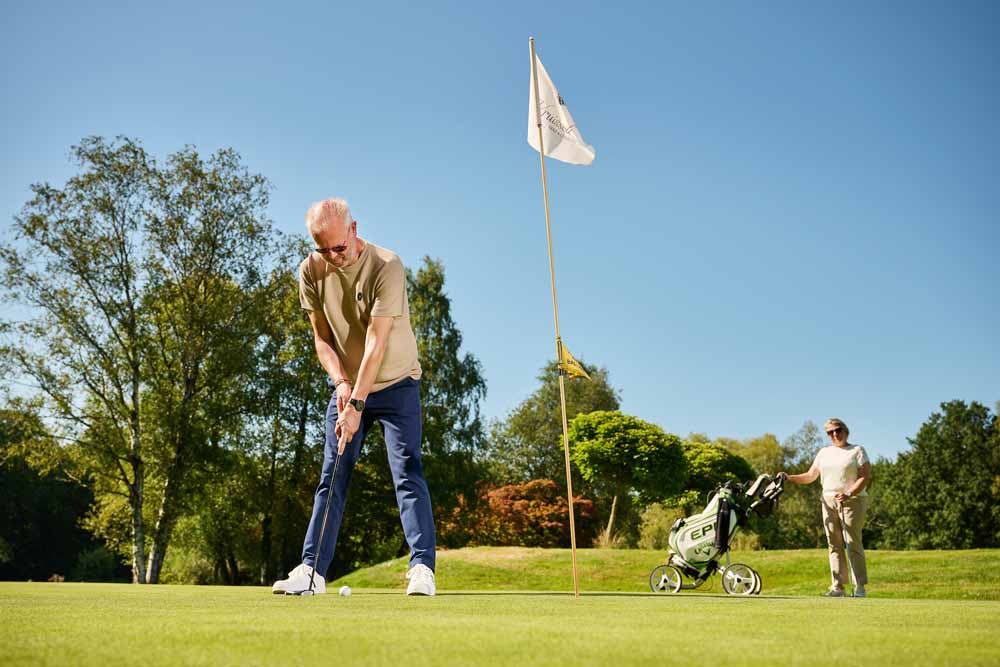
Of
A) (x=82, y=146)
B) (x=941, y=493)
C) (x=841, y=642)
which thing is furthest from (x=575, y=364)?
(x=941, y=493)

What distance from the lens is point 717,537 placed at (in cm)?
888

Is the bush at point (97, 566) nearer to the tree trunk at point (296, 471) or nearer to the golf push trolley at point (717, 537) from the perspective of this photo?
the tree trunk at point (296, 471)

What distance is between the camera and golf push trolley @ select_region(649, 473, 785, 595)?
8.70 meters

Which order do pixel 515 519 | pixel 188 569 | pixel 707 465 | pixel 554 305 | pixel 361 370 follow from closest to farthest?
pixel 361 370
pixel 554 305
pixel 188 569
pixel 515 519
pixel 707 465

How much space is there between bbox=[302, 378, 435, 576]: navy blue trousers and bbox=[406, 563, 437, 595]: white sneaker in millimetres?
111

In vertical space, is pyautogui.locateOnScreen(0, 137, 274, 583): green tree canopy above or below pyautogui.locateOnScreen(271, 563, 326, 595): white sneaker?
above

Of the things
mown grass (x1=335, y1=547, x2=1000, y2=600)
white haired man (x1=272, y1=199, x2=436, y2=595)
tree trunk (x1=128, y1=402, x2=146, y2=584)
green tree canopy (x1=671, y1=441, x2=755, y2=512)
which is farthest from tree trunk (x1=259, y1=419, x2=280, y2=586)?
white haired man (x1=272, y1=199, x2=436, y2=595)

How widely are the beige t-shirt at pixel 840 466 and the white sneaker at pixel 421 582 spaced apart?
5.47 metres

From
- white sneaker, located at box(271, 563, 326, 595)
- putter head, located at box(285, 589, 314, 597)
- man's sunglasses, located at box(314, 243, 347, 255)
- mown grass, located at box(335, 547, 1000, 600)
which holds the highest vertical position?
man's sunglasses, located at box(314, 243, 347, 255)

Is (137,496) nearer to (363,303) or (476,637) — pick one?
(363,303)

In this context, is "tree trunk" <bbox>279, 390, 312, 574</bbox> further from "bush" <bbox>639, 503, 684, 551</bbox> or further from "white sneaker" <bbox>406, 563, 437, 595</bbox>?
"white sneaker" <bbox>406, 563, 437, 595</bbox>

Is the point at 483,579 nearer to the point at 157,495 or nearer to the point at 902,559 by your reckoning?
the point at 902,559

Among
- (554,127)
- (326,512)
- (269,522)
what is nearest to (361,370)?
(326,512)

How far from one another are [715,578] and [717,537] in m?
11.0
